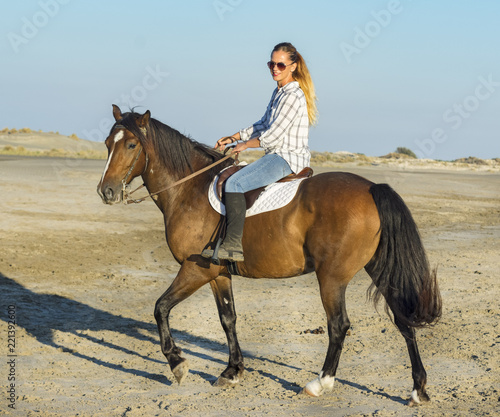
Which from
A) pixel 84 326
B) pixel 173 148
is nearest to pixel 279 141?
pixel 173 148

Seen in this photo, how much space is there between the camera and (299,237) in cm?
585

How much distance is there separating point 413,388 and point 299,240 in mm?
1609

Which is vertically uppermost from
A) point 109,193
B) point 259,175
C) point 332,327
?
point 259,175

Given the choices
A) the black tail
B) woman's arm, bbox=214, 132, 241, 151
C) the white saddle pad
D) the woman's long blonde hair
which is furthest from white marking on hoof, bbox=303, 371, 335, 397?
woman's arm, bbox=214, 132, 241, 151

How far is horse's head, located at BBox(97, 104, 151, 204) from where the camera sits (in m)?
6.07

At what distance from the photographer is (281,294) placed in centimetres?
974

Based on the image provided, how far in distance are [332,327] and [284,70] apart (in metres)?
2.43

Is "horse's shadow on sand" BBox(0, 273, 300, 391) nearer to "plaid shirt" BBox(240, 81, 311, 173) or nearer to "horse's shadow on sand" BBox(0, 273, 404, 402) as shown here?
"horse's shadow on sand" BBox(0, 273, 404, 402)

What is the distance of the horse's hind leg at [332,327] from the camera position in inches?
222

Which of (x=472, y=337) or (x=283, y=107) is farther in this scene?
(x=472, y=337)

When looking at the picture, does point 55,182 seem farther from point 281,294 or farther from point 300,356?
point 300,356

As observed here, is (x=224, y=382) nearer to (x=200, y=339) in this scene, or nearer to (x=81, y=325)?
(x=200, y=339)

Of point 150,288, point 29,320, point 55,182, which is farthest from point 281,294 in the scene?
point 55,182

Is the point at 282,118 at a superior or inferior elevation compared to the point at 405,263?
superior
